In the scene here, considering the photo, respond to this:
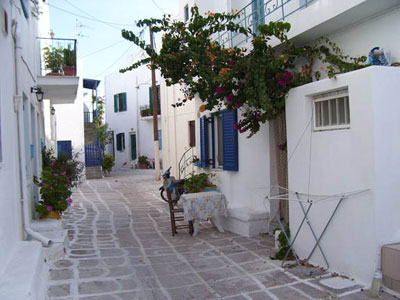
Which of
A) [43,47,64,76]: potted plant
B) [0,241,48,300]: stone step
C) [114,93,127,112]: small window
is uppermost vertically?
[114,93,127,112]: small window

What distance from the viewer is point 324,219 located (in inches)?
197

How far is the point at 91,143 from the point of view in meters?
21.2

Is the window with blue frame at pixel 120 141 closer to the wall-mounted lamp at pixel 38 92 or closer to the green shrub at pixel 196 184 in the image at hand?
the wall-mounted lamp at pixel 38 92

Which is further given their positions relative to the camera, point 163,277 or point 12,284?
point 163,277

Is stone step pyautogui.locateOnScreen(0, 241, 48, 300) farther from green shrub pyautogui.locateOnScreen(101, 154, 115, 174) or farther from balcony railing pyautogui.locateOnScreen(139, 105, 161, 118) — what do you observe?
balcony railing pyautogui.locateOnScreen(139, 105, 161, 118)

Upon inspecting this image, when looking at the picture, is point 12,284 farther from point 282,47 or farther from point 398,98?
point 282,47

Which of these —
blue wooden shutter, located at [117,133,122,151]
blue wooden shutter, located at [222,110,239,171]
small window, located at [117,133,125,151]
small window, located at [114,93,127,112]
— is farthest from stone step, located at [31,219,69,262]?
blue wooden shutter, located at [117,133,122,151]

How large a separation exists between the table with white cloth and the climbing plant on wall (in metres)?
1.61

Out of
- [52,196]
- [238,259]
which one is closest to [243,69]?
[238,259]

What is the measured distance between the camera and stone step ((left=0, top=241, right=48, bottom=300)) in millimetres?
3146

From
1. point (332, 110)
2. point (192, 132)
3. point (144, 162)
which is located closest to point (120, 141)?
point (144, 162)

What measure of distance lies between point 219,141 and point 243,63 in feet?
11.5

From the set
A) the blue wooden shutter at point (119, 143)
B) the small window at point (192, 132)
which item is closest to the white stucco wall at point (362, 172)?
the small window at point (192, 132)

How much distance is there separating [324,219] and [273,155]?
2282mm
